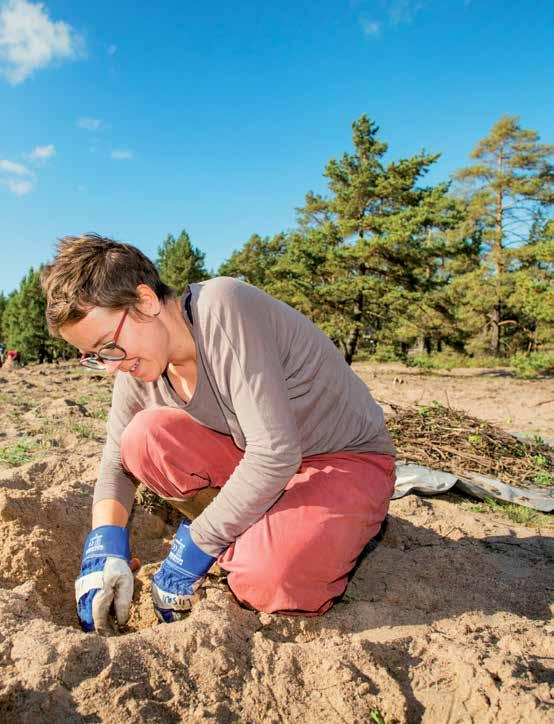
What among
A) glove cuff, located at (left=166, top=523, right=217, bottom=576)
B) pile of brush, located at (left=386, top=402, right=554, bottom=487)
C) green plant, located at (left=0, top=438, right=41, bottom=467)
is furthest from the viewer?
pile of brush, located at (left=386, top=402, right=554, bottom=487)

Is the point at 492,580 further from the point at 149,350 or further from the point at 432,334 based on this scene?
the point at 432,334

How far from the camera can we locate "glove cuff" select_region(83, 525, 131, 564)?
5.45 ft

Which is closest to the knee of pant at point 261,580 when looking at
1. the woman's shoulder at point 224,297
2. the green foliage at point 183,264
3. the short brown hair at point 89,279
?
the woman's shoulder at point 224,297

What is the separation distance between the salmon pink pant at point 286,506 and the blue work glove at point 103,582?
0.26 meters

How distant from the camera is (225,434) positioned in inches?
74.3

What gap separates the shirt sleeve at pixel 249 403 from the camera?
1429mm

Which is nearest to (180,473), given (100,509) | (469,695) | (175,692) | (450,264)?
(100,509)

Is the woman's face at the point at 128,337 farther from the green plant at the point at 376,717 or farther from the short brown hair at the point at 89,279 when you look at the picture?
the green plant at the point at 376,717

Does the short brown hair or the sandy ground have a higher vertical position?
the short brown hair

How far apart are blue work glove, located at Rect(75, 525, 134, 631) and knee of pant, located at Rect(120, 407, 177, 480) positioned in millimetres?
234

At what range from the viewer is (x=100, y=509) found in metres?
1.77

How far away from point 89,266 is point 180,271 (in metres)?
25.1

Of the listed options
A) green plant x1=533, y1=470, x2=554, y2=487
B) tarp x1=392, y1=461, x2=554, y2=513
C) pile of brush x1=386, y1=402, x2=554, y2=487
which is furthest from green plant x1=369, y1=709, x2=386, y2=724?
green plant x1=533, y1=470, x2=554, y2=487

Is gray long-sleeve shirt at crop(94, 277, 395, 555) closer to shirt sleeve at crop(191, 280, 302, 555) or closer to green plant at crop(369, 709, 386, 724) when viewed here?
shirt sleeve at crop(191, 280, 302, 555)
